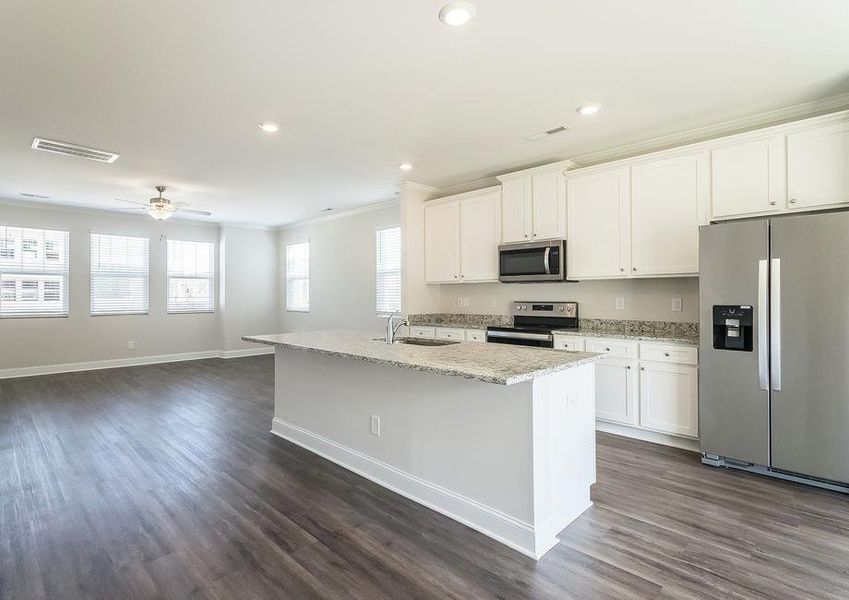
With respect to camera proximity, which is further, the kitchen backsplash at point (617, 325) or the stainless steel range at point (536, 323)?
the stainless steel range at point (536, 323)

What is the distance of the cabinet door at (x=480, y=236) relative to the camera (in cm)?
481

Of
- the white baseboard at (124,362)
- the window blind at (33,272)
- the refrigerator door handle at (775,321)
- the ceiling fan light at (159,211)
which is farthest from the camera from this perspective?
the white baseboard at (124,362)

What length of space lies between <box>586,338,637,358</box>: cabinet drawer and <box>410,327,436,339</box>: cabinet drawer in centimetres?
186

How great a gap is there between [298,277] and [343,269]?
5.24ft

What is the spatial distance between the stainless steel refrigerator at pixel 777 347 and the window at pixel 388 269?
164 inches

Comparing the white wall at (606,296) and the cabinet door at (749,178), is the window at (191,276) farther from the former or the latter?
the cabinet door at (749,178)

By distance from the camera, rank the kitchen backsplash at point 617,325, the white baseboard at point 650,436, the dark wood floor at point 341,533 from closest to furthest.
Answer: the dark wood floor at point 341,533
the white baseboard at point 650,436
the kitchen backsplash at point 617,325

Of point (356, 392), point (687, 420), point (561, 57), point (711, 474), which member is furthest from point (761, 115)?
point (356, 392)

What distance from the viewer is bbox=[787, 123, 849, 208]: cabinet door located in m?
2.88

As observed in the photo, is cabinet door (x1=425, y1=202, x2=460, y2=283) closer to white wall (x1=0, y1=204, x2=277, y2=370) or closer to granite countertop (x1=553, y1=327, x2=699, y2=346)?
granite countertop (x1=553, y1=327, x2=699, y2=346)

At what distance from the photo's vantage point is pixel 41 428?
4.02 meters

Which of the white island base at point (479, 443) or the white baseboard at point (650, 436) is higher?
the white island base at point (479, 443)

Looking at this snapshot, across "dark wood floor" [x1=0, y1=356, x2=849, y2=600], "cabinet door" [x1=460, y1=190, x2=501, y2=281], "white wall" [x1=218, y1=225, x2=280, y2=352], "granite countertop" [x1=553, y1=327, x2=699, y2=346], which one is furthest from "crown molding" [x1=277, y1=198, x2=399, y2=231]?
"dark wood floor" [x1=0, y1=356, x2=849, y2=600]

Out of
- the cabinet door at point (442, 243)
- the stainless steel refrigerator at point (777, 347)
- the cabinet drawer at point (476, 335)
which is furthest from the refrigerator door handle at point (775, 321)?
the cabinet door at point (442, 243)
